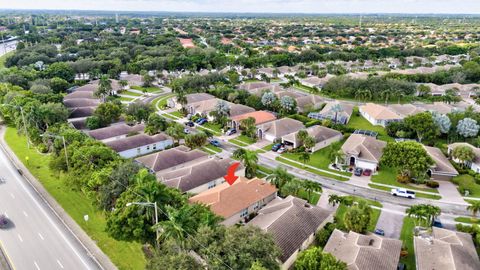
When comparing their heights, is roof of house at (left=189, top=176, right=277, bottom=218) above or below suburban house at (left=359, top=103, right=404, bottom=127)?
below

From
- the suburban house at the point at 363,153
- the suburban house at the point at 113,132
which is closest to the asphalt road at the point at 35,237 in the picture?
the suburban house at the point at 113,132

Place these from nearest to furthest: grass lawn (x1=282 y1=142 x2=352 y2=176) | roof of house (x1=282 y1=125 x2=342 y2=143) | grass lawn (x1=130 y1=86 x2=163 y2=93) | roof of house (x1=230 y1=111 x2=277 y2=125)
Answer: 1. grass lawn (x1=282 y1=142 x2=352 y2=176)
2. roof of house (x1=282 y1=125 x2=342 y2=143)
3. roof of house (x1=230 y1=111 x2=277 y2=125)
4. grass lawn (x1=130 y1=86 x2=163 y2=93)

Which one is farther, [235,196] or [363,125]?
[363,125]

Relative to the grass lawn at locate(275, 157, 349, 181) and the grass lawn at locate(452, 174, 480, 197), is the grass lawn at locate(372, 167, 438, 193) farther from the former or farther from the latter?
the grass lawn at locate(275, 157, 349, 181)

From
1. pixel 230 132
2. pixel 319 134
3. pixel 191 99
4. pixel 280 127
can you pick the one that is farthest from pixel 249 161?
pixel 191 99

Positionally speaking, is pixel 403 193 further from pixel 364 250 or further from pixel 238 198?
pixel 238 198

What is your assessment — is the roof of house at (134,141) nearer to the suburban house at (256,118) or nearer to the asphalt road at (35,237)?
the asphalt road at (35,237)

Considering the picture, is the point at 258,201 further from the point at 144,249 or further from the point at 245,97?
the point at 245,97

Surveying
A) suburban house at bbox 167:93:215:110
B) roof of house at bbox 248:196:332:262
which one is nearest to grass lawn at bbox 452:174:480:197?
roof of house at bbox 248:196:332:262
